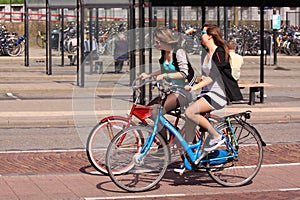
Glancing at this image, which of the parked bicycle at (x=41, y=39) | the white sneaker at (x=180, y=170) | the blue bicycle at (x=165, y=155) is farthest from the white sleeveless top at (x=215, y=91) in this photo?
the parked bicycle at (x=41, y=39)

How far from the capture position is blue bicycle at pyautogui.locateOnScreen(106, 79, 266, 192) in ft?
28.8

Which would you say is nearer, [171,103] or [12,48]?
[171,103]

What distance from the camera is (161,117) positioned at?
8922mm

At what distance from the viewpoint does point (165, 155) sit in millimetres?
8797

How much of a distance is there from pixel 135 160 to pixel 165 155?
343 millimetres

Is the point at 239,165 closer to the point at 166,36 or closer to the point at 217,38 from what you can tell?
the point at 217,38

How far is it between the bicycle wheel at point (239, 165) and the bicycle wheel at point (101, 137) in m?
1.14

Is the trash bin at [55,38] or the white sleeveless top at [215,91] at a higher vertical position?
the trash bin at [55,38]

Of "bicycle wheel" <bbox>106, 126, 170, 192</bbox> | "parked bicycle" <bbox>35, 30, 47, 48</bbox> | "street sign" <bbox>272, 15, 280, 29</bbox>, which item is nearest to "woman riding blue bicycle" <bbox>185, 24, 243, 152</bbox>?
"bicycle wheel" <bbox>106, 126, 170, 192</bbox>

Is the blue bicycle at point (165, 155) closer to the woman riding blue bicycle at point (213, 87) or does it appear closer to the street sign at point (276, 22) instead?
the woman riding blue bicycle at point (213, 87)

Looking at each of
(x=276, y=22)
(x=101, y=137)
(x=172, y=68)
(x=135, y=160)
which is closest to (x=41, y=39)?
(x=276, y=22)

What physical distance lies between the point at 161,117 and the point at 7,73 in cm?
1961

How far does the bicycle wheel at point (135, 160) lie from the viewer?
8719 millimetres

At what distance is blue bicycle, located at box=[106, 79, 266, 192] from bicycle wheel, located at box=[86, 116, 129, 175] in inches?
16.2
